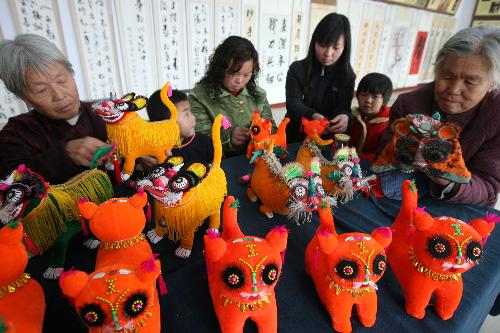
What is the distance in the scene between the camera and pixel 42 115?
884 mm

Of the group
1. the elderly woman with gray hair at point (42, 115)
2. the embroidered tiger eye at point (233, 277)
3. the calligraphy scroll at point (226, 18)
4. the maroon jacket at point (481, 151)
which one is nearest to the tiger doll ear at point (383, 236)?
the embroidered tiger eye at point (233, 277)

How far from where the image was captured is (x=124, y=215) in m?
0.55

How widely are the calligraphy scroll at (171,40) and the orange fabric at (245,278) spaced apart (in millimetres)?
1492

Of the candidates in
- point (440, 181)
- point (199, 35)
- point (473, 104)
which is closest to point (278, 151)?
point (440, 181)

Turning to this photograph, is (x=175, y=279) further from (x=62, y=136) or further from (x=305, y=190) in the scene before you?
(x=62, y=136)

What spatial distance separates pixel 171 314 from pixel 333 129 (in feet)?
3.43

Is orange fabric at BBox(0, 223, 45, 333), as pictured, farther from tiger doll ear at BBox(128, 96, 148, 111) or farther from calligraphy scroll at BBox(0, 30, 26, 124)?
calligraphy scroll at BBox(0, 30, 26, 124)

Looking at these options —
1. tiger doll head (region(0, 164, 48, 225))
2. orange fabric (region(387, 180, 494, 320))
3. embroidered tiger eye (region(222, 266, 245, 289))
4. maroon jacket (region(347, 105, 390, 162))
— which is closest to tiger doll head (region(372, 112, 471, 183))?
orange fabric (region(387, 180, 494, 320))

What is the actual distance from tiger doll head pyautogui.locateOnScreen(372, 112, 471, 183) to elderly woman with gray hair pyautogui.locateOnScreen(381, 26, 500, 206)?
0.06 metres

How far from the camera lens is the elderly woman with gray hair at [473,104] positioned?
845 millimetres

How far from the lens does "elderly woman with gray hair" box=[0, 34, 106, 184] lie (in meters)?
0.75

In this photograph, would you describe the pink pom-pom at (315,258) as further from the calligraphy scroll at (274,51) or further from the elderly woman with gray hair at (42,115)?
the calligraphy scroll at (274,51)

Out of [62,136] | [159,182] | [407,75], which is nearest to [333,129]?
[159,182]

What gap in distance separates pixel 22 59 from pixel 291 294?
0.91 m
